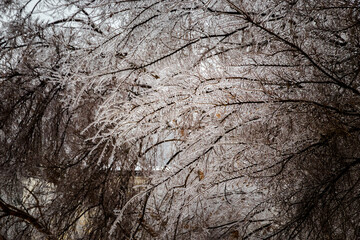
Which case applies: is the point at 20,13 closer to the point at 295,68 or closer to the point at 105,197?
the point at 105,197

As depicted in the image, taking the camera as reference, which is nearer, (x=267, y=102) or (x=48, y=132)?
(x=267, y=102)

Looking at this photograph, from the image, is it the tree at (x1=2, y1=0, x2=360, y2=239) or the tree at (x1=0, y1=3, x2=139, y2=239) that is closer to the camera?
the tree at (x1=2, y1=0, x2=360, y2=239)

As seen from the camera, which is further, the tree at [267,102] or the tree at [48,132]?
the tree at [48,132]

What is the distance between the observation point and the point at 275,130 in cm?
267

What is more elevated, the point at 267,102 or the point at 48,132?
the point at 48,132

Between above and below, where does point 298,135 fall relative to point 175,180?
above

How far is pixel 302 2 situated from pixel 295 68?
1.48 feet

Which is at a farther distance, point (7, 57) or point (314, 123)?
point (7, 57)

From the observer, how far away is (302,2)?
2174 millimetres

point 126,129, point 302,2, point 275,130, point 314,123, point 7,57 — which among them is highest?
point 7,57

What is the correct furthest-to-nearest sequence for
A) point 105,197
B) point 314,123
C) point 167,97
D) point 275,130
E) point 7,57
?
point 7,57 < point 105,197 < point 275,130 < point 167,97 < point 314,123

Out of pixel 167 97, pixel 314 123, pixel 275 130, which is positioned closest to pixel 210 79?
pixel 167 97

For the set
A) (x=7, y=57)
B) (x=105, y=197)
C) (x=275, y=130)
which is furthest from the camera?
(x=7, y=57)

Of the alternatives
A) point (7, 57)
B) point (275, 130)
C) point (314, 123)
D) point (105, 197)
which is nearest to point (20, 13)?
point (7, 57)
